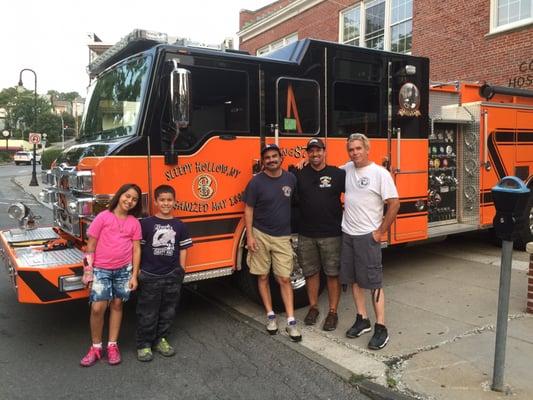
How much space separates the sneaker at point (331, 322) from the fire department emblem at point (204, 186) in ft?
5.22

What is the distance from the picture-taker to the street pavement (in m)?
3.67

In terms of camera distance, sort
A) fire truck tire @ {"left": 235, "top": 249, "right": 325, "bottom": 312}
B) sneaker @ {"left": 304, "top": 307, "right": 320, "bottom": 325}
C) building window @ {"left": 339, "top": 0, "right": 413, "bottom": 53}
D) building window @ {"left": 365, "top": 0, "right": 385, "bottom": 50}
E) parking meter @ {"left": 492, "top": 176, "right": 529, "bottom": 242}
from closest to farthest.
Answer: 1. parking meter @ {"left": 492, "top": 176, "right": 529, "bottom": 242}
2. sneaker @ {"left": 304, "top": 307, "right": 320, "bottom": 325}
3. fire truck tire @ {"left": 235, "top": 249, "right": 325, "bottom": 312}
4. building window @ {"left": 339, "top": 0, "right": 413, "bottom": 53}
5. building window @ {"left": 365, "top": 0, "right": 385, "bottom": 50}

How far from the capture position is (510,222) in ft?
10.7

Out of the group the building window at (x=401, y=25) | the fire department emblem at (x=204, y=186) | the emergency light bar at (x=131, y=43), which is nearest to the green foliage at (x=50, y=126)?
the building window at (x=401, y=25)

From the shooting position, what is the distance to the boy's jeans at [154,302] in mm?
4137

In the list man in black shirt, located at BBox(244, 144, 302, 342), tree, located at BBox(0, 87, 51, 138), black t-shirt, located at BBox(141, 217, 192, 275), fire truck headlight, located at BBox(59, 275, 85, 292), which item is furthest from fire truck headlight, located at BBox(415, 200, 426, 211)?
tree, located at BBox(0, 87, 51, 138)

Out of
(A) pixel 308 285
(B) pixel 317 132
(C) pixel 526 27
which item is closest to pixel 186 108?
(B) pixel 317 132

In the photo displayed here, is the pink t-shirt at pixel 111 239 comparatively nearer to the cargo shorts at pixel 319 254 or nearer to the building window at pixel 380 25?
the cargo shorts at pixel 319 254

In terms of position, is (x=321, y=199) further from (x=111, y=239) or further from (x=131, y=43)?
(x=131, y=43)

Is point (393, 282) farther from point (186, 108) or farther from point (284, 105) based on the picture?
point (186, 108)

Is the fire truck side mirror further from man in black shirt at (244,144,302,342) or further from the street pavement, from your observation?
the street pavement

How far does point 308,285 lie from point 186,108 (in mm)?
2069

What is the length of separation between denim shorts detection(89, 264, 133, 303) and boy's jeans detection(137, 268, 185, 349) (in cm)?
13

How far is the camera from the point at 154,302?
4168 millimetres
